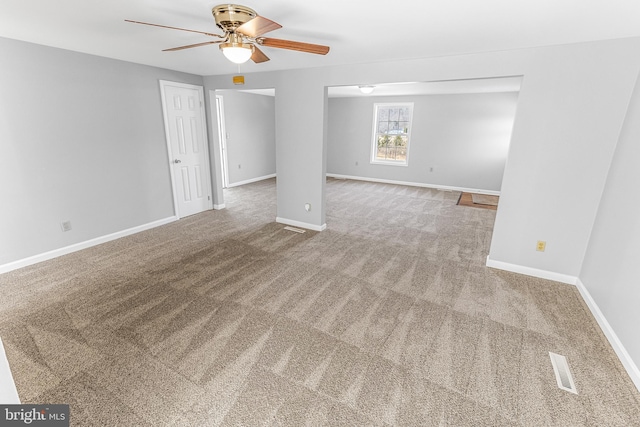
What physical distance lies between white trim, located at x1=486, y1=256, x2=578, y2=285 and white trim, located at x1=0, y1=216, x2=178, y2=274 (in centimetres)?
463

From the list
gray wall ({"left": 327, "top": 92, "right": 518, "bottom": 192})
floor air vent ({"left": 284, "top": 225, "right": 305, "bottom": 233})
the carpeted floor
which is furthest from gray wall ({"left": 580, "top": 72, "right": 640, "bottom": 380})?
gray wall ({"left": 327, "top": 92, "right": 518, "bottom": 192})

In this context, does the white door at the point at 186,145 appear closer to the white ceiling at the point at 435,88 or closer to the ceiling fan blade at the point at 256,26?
the white ceiling at the point at 435,88

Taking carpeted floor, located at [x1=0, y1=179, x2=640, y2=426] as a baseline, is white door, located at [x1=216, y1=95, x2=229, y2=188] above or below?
above

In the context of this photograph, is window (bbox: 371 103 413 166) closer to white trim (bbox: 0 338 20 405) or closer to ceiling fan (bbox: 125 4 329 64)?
ceiling fan (bbox: 125 4 329 64)

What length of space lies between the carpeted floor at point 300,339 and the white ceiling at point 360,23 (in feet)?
7.44

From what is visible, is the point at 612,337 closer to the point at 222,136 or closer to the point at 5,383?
the point at 5,383

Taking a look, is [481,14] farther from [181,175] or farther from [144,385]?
[181,175]

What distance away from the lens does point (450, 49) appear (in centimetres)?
280

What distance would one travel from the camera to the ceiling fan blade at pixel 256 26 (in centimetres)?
164

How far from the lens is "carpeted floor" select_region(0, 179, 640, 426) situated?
65.1 inches

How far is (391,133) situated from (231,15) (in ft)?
22.0

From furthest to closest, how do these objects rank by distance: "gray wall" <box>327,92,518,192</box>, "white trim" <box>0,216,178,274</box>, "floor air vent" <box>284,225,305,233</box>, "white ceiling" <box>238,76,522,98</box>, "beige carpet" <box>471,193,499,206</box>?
1. "gray wall" <box>327,92,518,192</box>
2. "beige carpet" <box>471,193,499,206</box>
3. "white ceiling" <box>238,76,522,98</box>
4. "floor air vent" <box>284,225,305,233</box>
5. "white trim" <box>0,216,178,274</box>

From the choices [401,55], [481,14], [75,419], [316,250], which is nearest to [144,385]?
[75,419]

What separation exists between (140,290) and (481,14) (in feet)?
11.7
